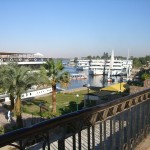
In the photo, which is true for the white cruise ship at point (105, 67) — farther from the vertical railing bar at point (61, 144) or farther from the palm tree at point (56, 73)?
the vertical railing bar at point (61, 144)

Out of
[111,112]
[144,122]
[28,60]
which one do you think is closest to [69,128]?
[111,112]

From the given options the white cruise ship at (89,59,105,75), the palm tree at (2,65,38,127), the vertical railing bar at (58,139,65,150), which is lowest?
the white cruise ship at (89,59,105,75)

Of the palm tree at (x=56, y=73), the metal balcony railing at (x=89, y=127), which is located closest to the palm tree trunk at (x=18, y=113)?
the palm tree at (x=56, y=73)

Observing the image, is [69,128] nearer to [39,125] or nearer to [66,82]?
[39,125]

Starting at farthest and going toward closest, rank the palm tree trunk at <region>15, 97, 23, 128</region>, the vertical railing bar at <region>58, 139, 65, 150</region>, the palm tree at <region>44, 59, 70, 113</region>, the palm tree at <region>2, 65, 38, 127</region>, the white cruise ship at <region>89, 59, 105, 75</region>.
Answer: the white cruise ship at <region>89, 59, 105, 75</region> < the palm tree at <region>44, 59, 70, 113</region> < the palm tree at <region>2, 65, 38, 127</region> < the palm tree trunk at <region>15, 97, 23, 128</region> < the vertical railing bar at <region>58, 139, 65, 150</region>

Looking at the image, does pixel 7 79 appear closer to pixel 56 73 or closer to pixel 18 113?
pixel 18 113

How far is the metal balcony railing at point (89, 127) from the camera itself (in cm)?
193

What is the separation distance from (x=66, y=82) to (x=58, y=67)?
196cm

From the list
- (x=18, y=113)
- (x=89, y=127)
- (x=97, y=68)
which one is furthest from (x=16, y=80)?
(x=97, y=68)

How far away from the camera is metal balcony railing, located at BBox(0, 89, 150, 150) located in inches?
75.9

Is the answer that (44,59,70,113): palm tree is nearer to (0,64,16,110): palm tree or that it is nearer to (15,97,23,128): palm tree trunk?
(0,64,16,110): palm tree

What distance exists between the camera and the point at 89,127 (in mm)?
2809

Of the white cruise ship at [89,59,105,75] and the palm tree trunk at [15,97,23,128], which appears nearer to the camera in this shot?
the palm tree trunk at [15,97,23,128]

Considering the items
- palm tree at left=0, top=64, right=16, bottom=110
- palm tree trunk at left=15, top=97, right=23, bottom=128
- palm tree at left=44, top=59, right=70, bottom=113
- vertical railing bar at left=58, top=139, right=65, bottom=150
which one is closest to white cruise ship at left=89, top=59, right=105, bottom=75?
palm tree at left=44, top=59, right=70, bottom=113
